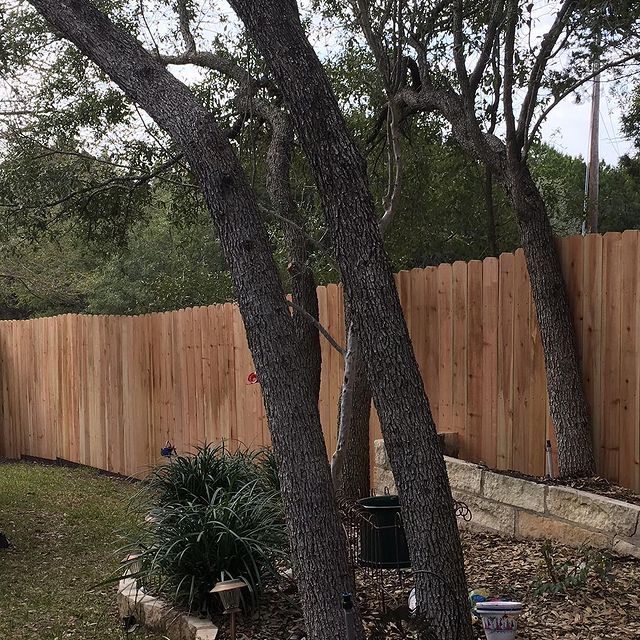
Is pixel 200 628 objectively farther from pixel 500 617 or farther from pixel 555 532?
pixel 555 532

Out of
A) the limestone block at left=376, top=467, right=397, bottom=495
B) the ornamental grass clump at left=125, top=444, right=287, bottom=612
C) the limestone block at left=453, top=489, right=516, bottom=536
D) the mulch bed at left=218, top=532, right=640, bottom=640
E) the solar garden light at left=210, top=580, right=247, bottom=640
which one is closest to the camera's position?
the mulch bed at left=218, top=532, right=640, bottom=640

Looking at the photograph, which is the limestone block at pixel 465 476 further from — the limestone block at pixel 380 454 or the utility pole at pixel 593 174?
the utility pole at pixel 593 174

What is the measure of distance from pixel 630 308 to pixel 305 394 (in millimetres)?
2451

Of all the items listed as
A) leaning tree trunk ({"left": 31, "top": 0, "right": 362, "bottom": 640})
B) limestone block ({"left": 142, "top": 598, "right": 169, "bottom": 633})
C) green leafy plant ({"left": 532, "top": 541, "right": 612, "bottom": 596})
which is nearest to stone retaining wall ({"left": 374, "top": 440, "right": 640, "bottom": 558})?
green leafy plant ({"left": 532, "top": 541, "right": 612, "bottom": 596})

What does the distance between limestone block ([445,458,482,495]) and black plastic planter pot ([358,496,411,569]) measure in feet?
4.00

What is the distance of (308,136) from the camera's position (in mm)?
3164

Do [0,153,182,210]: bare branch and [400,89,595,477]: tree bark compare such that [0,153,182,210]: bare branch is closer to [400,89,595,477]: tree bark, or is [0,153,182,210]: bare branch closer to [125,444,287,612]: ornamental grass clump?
[400,89,595,477]: tree bark

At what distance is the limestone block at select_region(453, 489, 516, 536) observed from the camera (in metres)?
5.01

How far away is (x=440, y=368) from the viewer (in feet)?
20.7

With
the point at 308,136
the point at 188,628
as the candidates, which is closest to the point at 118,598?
the point at 188,628

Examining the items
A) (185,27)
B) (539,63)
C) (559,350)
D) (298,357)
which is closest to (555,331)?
(559,350)

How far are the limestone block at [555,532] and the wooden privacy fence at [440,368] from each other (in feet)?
1.87

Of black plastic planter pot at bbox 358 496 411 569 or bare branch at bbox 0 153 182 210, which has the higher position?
bare branch at bbox 0 153 182 210

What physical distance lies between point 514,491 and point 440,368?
1.49 meters
